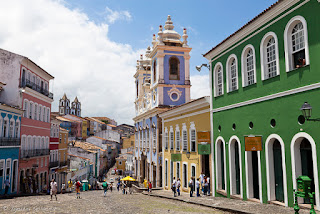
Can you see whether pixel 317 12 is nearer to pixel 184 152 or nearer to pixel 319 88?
pixel 319 88

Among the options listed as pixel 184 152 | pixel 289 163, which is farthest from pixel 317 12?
pixel 184 152

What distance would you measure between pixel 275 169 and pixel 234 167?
3.34 m

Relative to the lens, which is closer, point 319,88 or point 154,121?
point 319,88

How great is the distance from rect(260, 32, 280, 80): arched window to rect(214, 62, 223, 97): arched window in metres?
4.16

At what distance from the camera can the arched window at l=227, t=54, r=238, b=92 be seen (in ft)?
52.9

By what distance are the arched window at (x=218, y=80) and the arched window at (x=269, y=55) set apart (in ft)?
13.7

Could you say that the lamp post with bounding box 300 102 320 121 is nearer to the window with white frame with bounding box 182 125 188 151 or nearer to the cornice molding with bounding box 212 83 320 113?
the cornice molding with bounding box 212 83 320 113

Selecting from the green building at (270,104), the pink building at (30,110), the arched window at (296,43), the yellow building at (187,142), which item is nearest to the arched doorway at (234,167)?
the green building at (270,104)

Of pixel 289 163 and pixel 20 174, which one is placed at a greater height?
pixel 289 163

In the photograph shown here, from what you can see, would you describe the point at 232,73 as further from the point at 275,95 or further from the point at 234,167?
the point at 234,167

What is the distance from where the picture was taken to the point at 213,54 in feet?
60.6

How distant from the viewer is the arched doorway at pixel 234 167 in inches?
628

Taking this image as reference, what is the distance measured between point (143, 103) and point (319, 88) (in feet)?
109

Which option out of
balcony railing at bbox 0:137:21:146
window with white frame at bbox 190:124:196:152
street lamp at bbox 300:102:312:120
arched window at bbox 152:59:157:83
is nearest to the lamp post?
street lamp at bbox 300:102:312:120
